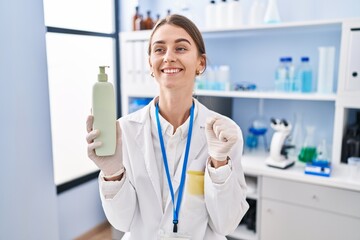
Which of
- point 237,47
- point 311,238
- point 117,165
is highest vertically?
point 237,47

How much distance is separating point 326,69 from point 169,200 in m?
1.45

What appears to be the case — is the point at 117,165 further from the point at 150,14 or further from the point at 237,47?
the point at 150,14

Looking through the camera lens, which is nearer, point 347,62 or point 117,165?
point 117,165

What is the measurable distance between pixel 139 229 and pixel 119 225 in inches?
3.0

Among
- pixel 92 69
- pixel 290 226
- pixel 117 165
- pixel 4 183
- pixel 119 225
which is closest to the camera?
pixel 117 165

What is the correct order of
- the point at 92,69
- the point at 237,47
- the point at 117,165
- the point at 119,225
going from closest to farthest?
the point at 117,165
the point at 119,225
the point at 237,47
the point at 92,69

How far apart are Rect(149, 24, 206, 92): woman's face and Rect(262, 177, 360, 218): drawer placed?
1.09 meters

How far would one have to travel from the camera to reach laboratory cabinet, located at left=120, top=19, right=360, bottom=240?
1819 millimetres

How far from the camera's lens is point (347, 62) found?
1.85m

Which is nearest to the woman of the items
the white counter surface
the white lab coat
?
the white lab coat

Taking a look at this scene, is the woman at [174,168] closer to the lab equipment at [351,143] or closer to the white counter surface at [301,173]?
the white counter surface at [301,173]

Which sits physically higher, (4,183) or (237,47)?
(237,47)

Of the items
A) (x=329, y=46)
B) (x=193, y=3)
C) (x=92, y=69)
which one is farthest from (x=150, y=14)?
(x=329, y=46)

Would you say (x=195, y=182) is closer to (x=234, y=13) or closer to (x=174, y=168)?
(x=174, y=168)
